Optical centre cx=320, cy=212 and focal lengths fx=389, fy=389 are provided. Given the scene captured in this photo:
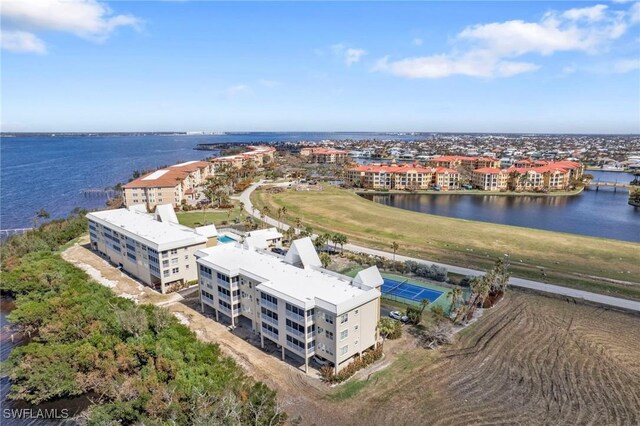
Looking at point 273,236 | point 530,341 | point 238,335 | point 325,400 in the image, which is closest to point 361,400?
point 325,400

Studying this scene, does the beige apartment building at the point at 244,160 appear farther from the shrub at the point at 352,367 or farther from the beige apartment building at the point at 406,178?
the shrub at the point at 352,367

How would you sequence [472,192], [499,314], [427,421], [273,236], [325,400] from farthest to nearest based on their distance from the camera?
[472,192]
[273,236]
[499,314]
[325,400]
[427,421]

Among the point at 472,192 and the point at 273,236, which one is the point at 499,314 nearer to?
the point at 273,236

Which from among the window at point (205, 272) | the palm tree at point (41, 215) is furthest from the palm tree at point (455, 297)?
the palm tree at point (41, 215)

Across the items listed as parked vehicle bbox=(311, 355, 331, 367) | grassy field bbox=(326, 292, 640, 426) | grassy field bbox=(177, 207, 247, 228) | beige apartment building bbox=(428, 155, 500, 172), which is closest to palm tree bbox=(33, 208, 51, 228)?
grassy field bbox=(177, 207, 247, 228)

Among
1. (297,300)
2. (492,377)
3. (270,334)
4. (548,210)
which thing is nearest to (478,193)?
(548,210)

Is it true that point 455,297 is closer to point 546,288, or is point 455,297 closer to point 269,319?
point 546,288
